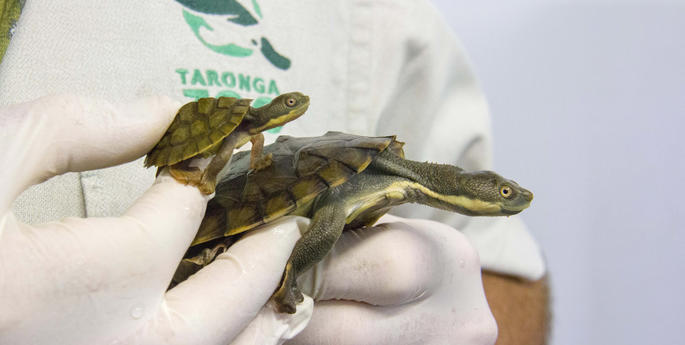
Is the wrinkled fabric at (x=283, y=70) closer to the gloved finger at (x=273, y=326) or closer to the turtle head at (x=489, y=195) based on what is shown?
the gloved finger at (x=273, y=326)

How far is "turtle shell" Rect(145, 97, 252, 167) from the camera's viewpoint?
735 mm

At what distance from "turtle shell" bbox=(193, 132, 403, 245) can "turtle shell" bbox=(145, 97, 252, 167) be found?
0.34ft

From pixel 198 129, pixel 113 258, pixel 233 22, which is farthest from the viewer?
pixel 233 22

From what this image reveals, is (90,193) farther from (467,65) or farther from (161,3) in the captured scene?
(467,65)

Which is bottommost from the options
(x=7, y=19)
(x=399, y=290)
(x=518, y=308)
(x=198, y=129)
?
(x=518, y=308)

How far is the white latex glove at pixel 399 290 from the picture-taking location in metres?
0.92

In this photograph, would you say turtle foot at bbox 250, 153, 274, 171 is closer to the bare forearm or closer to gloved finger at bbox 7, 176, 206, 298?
gloved finger at bbox 7, 176, 206, 298

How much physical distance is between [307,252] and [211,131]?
0.25 meters

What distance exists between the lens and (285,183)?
2.64 feet

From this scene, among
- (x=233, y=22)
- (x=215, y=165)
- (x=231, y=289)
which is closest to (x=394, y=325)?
(x=231, y=289)

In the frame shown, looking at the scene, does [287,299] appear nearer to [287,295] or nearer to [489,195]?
[287,295]

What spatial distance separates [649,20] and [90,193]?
2767 mm

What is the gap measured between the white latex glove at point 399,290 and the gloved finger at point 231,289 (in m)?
0.11

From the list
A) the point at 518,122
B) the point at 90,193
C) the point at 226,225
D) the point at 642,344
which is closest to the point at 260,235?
the point at 226,225
